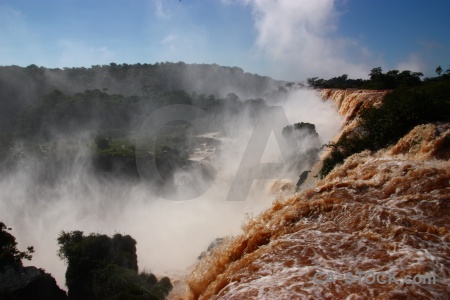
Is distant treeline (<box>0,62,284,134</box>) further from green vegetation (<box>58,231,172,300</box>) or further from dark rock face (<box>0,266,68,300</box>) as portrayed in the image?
dark rock face (<box>0,266,68,300</box>)

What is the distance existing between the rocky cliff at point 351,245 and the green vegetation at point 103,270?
691 centimetres

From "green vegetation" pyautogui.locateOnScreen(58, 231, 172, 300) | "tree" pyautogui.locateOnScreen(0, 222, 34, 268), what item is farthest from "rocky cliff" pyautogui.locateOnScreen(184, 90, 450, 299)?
"tree" pyautogui.locateOnScreen(0, 222, 34, 268)

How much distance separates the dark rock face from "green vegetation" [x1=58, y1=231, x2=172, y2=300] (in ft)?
2.98

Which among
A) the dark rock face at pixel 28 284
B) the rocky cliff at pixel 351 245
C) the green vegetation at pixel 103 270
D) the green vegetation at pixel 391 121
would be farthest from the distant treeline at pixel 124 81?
the rocky cliff at pixel 351 245

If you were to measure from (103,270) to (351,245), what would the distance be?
11884 mm

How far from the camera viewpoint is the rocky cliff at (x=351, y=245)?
521cm

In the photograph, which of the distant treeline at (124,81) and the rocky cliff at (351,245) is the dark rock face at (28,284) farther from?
the distant treeline at (124,81)

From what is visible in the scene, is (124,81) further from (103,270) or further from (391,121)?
(391,121)

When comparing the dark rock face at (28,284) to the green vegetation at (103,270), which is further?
the dark rock face at (28,284)

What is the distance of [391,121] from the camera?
45.3ft

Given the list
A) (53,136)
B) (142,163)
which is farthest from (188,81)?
(142,163)

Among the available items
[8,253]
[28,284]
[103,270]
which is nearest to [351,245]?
[103,270]

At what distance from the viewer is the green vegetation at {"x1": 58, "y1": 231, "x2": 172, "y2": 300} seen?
13703 millimetres

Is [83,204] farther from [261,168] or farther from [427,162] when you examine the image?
[427,162]
